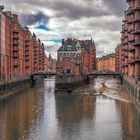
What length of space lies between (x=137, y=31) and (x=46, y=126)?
124 ft

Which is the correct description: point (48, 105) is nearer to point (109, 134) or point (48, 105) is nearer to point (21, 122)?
point (21, 122)

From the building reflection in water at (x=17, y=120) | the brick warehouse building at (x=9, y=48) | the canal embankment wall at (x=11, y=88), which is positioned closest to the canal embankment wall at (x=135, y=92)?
the building reflection in water at (x=17, y=120)

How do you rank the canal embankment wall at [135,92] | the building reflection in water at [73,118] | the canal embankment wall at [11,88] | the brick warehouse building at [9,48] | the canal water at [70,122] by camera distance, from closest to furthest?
the canal water at [70,122], the building reflection in water at [73,118], the canal embankment wall at [135,92], the canal embankment wall at [11,88], the brick warehouse building at [9,48]

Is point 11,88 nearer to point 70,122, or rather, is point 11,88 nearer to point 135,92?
point 135,92

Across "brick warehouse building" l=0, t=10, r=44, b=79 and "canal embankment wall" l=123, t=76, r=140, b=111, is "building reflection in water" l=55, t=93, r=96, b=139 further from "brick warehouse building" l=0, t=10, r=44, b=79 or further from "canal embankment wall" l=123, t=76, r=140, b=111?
"brick warehouse building" l=0, t=10, r=44, b=79

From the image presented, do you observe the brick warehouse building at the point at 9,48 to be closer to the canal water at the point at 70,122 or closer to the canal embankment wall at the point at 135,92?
the canal embankment wall at the point at 135,92

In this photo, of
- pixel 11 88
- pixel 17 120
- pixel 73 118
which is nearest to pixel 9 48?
pixel 11 88

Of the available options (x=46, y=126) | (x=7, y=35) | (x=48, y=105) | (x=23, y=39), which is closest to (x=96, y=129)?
(x=46, y=126)

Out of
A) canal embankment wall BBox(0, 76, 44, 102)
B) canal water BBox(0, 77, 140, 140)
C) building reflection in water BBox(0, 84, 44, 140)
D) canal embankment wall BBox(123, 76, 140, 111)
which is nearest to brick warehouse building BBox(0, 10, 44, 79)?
canal embankment wall BBox(0, 76, 44, 102)

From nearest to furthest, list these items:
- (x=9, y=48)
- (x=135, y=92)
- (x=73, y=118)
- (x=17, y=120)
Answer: (x=17, y=120) → (x=73, y=118) → (x=135, y=92) → (x=9, y=48)

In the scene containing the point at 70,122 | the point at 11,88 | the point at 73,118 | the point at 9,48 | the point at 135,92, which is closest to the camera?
the point at 70,122

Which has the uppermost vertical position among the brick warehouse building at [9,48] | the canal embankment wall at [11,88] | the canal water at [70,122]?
the brick warehouse building at [9,48]

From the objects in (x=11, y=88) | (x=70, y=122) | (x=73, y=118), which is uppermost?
(x=11, y=88)

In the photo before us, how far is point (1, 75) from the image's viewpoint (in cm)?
9238
